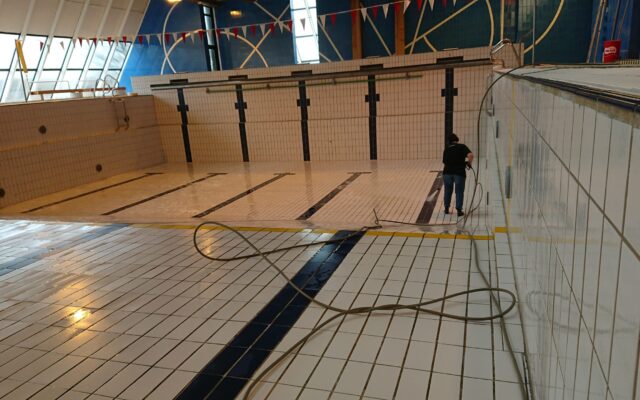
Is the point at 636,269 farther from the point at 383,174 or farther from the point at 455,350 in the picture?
the point at 383,174

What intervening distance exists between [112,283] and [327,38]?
1216 centimetres

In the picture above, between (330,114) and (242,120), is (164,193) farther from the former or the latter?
(330,114)

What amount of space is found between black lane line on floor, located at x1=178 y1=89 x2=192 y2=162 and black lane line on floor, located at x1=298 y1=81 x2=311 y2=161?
314 centimetres

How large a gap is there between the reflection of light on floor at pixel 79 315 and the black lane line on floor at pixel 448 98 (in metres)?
7.89

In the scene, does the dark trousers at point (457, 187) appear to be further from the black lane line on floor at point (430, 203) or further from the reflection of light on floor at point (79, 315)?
the reflection of light on floor at point (79, 315)

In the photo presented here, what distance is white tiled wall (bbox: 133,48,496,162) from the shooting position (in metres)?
9.52

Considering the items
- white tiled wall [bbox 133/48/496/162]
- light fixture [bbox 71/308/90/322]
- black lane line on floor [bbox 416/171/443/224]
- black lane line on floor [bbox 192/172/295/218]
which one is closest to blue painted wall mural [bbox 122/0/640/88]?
white tiled wall [bbox 133/48/496/162]

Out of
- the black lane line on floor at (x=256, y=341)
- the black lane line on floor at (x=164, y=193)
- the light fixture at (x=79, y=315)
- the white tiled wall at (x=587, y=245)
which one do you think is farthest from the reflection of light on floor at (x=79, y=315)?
the black lane line on floor at (x=164, y=193)

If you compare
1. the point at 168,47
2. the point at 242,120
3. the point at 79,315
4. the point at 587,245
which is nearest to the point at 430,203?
the point at 79,315

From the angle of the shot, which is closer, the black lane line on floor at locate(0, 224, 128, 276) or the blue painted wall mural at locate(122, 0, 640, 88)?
the black lane line on floor at locate(0, 224, 128, 276)

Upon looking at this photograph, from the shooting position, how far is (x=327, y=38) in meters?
14.1

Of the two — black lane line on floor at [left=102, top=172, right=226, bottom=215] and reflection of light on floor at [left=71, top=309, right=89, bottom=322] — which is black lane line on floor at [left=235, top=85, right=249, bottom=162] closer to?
black lane line on floor at [left=102, top=172, right=226, bottom=215]

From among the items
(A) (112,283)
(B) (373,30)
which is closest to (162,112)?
(B) (373,30)

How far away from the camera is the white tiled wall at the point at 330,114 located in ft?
31.2
